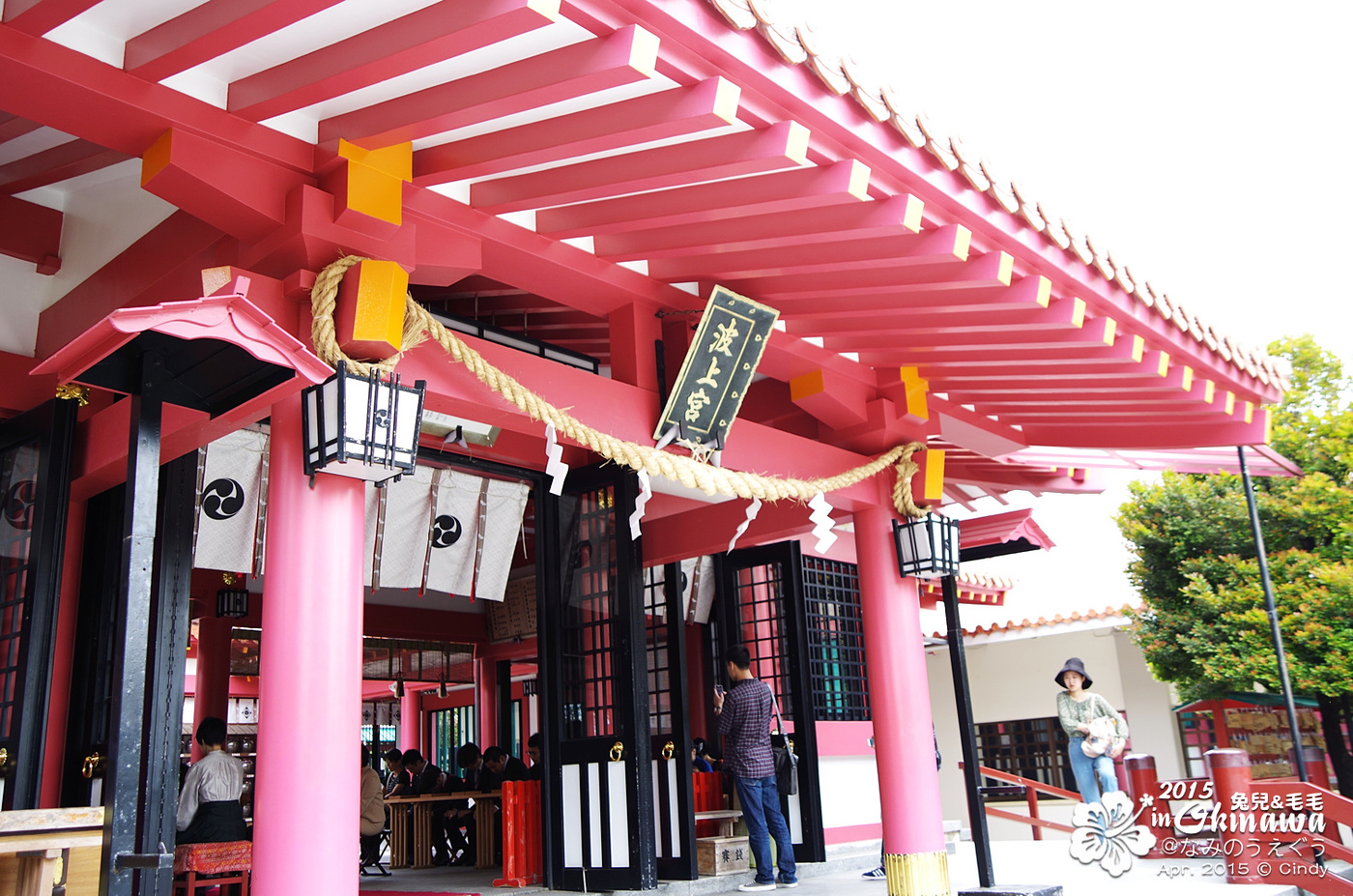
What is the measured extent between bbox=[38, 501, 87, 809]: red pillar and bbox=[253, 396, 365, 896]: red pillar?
1.96 meters

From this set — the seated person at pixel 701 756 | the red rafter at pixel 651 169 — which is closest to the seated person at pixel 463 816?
the seated person at pixel 701 756

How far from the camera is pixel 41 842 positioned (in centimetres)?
259

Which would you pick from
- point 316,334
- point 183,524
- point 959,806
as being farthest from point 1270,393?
point 959,806

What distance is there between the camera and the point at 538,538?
644 centimetres

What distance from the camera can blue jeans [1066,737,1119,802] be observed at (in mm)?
7250

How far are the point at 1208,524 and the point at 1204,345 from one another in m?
6.41

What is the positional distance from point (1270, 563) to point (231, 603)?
10359 millimetres

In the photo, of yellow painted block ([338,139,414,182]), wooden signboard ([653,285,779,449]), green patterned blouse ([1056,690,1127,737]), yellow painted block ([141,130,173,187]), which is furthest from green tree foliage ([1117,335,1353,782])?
yellow painted block ([141,130,173,187])

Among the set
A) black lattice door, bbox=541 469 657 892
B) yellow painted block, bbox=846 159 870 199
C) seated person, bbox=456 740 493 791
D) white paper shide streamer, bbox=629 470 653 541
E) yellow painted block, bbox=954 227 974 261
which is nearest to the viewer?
yellow painted block, bbox=846 159 870 199

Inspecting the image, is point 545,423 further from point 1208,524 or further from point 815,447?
point 1208,524

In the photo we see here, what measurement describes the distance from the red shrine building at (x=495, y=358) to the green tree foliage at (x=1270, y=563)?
3.93m

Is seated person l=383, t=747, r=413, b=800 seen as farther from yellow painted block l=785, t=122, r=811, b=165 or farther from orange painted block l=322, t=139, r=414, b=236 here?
yellow painted block l=785, t=122, r=811, b=165

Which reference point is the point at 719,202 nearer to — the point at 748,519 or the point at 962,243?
the point at 962,243

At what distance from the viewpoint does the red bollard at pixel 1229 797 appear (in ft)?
20.6
